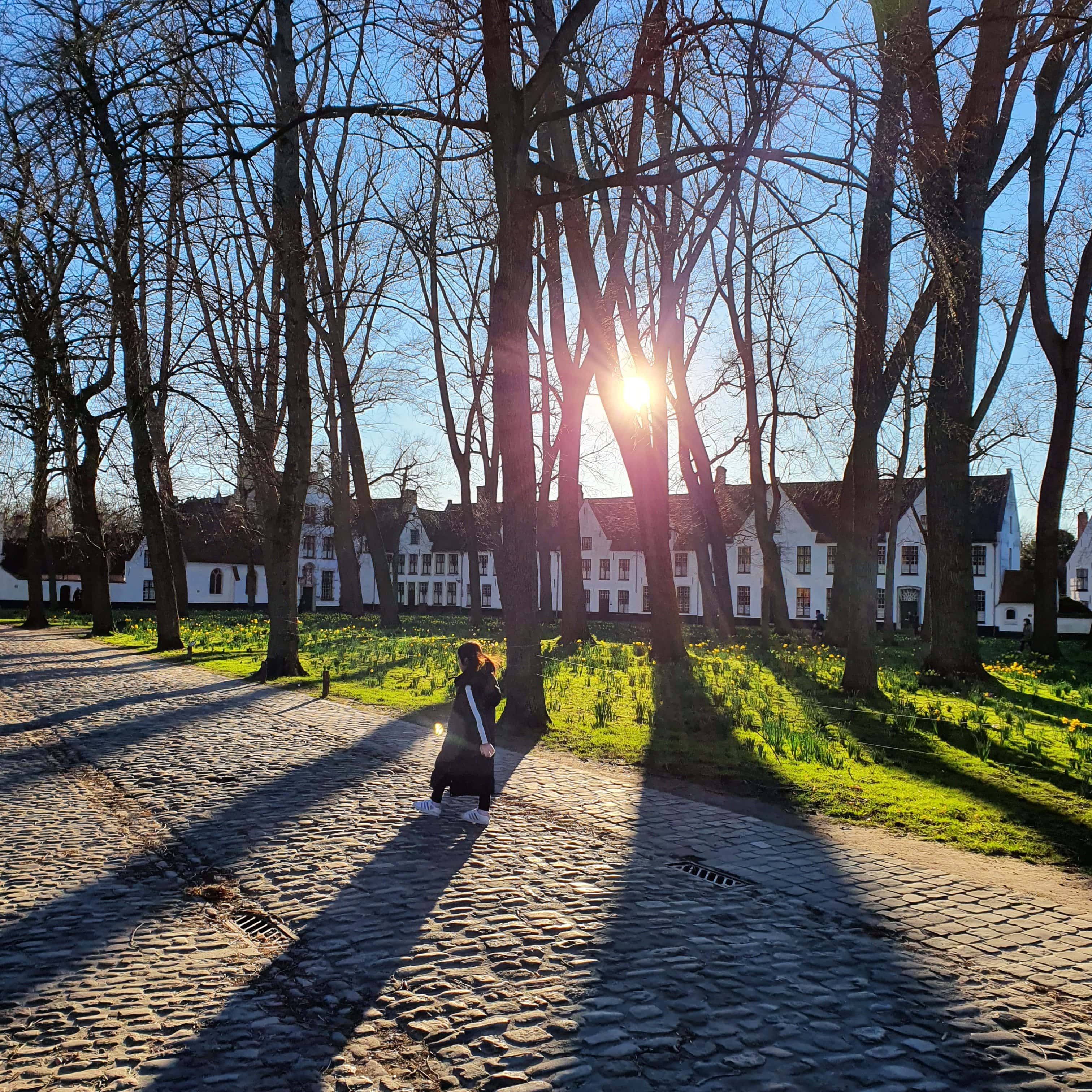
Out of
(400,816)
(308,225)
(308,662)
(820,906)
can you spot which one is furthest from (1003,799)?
(308,662)

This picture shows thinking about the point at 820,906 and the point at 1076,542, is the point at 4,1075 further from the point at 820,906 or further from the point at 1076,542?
the point at 1076,542

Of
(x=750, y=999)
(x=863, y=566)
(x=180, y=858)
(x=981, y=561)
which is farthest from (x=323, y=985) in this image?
(x=981, y=561)

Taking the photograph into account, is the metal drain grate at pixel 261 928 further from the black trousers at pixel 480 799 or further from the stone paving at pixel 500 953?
the black trousers at pixel 480 799

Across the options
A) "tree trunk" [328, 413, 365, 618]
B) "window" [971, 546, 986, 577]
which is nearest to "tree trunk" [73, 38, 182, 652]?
"tree trunk" [328, 413, 365, 618]

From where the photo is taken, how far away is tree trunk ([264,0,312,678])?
1540cm

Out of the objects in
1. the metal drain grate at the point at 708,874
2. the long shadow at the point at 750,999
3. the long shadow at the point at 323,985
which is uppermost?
the long shadow at the point at 323,985

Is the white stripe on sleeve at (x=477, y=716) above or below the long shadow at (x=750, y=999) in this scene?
above

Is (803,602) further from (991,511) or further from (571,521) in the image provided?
(571,521)

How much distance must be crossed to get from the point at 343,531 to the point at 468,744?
96.6 feet

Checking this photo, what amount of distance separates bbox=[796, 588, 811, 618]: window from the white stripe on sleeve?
49000mm

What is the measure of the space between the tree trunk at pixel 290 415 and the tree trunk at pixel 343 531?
1474cm

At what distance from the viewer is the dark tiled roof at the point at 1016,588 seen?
5156 centimetres

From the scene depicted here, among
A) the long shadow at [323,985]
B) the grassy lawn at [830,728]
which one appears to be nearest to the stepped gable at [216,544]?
the grassy lawn at [830,728]

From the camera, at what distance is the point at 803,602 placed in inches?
2144
